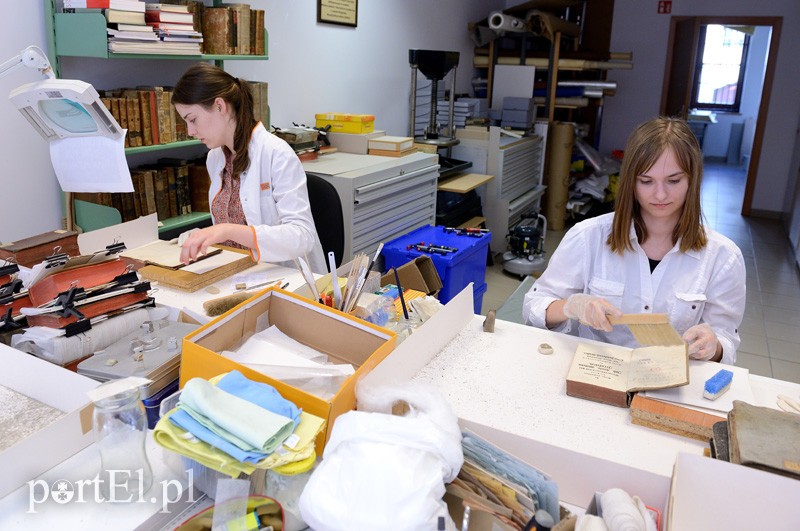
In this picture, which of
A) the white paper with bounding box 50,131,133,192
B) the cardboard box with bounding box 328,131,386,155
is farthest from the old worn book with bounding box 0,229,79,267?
the cardboard box with bounding box 328,131,386,155

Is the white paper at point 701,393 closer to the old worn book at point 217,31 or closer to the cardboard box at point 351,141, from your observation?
the old worn book at point 217,31

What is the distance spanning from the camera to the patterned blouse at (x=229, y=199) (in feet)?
7.86

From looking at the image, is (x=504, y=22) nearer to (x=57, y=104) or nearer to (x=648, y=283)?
(x=648, y=283)

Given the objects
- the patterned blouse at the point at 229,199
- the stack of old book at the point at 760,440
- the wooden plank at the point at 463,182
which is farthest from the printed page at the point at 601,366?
the wooden plank at the point at 463,182

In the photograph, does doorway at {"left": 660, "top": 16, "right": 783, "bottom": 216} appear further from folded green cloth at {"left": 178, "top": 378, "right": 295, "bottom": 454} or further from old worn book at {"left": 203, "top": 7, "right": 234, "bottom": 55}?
folded green cloth at {"left": 178, "top": 378, "right": 295, "bottom": 454}

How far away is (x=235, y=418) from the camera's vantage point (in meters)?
0.96

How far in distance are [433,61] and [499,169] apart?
108cm

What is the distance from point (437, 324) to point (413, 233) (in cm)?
230

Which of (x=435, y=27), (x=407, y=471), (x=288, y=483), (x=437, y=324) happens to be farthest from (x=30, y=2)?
(x=435, y=27)

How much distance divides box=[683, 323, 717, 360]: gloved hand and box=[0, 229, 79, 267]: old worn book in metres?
1.77

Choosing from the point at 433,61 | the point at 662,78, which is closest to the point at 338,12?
the point at 433,61

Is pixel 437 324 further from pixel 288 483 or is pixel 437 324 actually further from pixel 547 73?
pixel 547 73

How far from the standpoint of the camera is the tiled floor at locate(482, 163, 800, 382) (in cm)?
372

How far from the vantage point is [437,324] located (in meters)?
1.51
